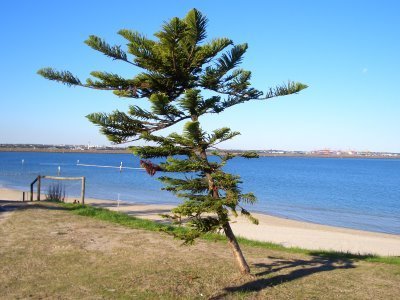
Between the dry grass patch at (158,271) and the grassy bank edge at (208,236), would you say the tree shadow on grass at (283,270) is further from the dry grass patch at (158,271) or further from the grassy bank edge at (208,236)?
the grassy bank edge at (208,236)

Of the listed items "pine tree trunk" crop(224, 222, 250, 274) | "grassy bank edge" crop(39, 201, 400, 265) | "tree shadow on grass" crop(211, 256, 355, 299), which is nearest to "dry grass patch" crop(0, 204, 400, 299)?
"tree shadow on grass" crop(211, 256, 355, 299)

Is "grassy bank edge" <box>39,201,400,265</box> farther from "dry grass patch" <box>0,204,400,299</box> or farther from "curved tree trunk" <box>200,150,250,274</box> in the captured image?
"curved tree trunk" <box>200,150,250,274</box>

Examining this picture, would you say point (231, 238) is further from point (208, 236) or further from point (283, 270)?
point (208, 236)

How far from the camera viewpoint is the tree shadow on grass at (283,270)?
5.59 m

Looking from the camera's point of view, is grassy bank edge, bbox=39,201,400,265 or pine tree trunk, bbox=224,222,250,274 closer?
pine tree trunk, bbox=224,222,250,274

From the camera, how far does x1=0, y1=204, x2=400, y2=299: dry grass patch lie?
5422 mm

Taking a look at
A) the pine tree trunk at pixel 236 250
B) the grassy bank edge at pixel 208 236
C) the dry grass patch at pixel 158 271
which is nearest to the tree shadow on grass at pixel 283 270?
the dry grass patch at pixel 158 271

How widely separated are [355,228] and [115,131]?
17.1m

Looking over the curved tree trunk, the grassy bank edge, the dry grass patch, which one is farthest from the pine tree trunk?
the grassy bank edge

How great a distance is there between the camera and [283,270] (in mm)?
6656

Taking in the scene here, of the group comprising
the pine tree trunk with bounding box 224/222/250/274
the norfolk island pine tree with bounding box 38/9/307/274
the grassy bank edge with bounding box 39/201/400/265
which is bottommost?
the grassy bank edge with bounding box 39/201/400/265

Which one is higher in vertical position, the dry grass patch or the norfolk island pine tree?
the norfolk island pine tree

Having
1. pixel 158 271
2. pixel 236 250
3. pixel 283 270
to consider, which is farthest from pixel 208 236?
pixel 236 250

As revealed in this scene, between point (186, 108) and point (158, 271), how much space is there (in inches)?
100.0
